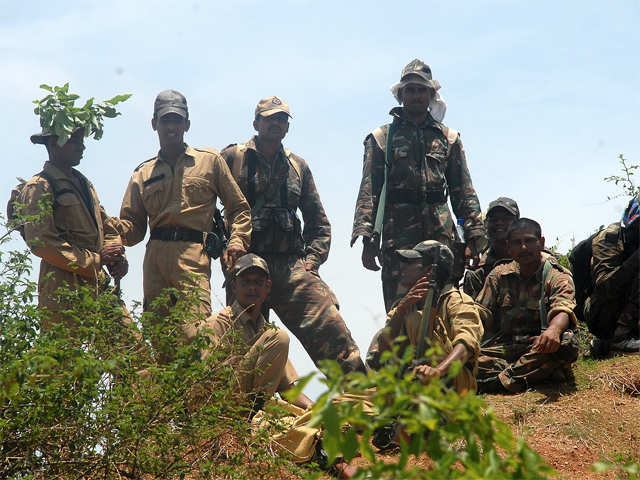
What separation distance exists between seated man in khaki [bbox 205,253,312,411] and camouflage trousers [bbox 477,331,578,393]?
5.32 ft

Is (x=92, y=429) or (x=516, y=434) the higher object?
(x=92, y=429)

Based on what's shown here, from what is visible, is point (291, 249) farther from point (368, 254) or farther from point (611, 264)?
point (611, 264)

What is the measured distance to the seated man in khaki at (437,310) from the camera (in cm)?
634

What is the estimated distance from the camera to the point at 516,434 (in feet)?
21.7

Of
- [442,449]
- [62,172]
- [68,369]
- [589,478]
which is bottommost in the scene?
[589,478]

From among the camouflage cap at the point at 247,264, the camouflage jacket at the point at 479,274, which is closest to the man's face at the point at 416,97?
the camouflage jacket at the point at 479,274

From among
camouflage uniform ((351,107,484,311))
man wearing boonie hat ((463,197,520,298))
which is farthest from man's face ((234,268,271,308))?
man wearing boonie hat ((463,197,520,298))

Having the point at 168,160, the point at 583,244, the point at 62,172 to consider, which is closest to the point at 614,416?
the point at 583,244

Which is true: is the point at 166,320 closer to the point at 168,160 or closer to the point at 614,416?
the point at 168,160

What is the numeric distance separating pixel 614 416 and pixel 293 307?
8.59 ft

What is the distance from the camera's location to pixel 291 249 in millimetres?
7949

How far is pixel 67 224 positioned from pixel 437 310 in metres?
2.86

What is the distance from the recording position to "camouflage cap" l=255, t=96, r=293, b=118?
8.00 metres

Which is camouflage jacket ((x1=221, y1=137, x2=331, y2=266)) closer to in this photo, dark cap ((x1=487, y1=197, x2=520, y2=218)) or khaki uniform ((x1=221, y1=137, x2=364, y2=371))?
khaki uniform ((x1=221, y1=137, x2=364, y2=371))
